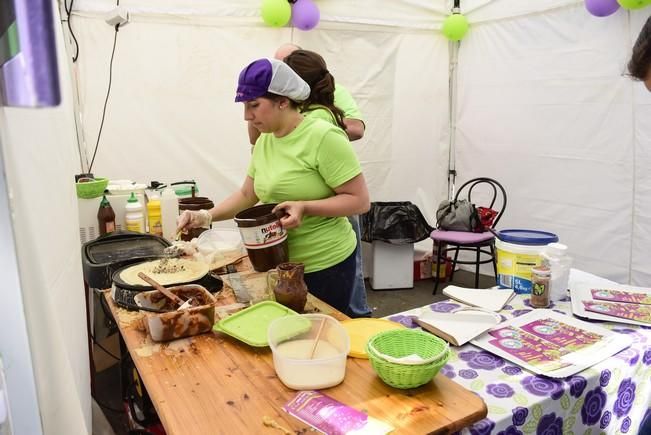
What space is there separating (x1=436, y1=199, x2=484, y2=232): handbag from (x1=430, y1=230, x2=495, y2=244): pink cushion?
45 millimetres

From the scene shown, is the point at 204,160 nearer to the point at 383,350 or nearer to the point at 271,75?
the point at 271,75

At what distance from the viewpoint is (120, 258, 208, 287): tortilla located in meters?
1.59

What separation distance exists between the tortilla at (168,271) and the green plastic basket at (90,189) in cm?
73

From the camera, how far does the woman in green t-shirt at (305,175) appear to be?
1521 mm

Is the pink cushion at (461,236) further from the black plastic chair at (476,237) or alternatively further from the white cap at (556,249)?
the white cap at (556,249)

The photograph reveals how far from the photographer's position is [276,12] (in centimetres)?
346

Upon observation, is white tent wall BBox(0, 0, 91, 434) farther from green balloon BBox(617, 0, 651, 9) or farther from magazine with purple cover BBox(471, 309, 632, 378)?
green balloon BBox(617, 0, 651, 9)

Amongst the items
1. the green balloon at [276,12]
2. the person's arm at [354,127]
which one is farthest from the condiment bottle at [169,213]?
Answer: the green balloon at [276,12]

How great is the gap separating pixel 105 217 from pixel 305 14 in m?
2.09

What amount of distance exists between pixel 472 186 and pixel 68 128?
12.4 ft

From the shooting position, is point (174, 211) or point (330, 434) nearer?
point (330, 434)

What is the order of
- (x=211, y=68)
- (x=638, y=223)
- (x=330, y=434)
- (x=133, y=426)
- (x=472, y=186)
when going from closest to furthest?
(x=330, y=434), (x=133, y=426), (x=638, y=223), (x=211, y=68), (x=472, y=186)

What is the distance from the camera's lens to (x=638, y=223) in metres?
3.34

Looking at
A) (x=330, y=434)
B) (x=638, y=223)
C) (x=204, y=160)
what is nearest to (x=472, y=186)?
(x=638, y=223)
